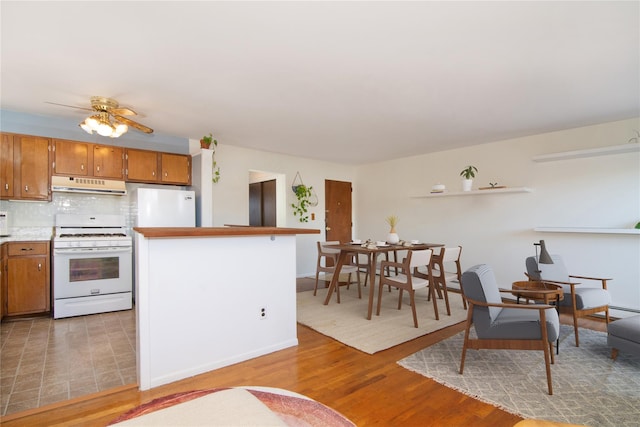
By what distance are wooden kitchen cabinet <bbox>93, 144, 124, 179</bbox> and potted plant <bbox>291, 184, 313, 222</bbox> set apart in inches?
117

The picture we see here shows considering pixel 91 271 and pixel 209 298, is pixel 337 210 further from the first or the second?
pixel 209 298

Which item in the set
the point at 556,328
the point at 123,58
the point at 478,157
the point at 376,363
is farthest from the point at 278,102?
the point at 478,157

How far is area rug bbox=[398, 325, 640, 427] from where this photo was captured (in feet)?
6.25

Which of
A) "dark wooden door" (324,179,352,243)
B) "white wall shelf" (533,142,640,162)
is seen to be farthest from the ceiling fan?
"white wall shelf" (533,142,640,162)

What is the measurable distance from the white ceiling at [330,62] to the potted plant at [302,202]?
2.17 m

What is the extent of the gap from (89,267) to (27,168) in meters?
1.35

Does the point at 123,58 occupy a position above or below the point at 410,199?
above

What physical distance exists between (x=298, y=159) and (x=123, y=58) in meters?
4.05

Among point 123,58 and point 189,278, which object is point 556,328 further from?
point 123,58

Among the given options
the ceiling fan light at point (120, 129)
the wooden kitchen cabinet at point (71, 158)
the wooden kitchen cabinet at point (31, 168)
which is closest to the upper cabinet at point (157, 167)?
the wooden kitchen cabinet at point (71, 158)

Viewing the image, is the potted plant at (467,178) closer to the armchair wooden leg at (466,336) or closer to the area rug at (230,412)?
the armchair wooden leg at (466,336)

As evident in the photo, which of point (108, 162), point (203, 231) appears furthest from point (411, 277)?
point (108, 162)

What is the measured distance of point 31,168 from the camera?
12.2 ft

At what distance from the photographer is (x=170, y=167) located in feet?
15.3
